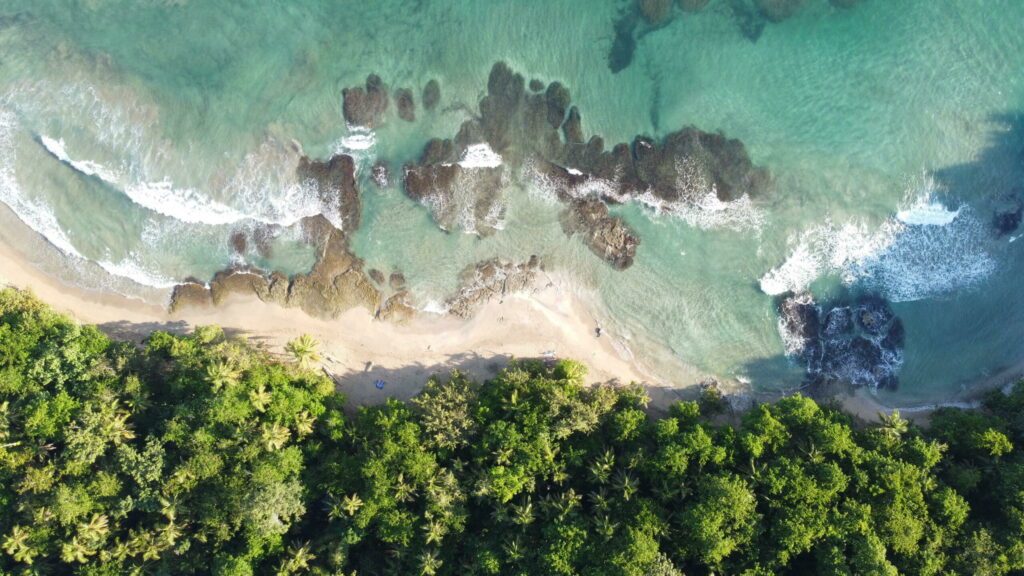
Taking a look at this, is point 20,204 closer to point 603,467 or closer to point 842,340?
point 603,467

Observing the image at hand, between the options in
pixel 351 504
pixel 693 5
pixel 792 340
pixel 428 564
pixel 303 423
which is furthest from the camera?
pixel 693 5

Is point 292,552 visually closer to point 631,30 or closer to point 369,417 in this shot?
point 369,417

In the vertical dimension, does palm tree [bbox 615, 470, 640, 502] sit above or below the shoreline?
below

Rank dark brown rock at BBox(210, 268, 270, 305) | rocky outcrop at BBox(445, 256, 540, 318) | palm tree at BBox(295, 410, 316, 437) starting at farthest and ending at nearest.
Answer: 1. dark brown rock at BBox(210, 268, 270, 305)
2. rocky outcrop at BBox(445, 256, 540, 318)
3. palm tree at BBox(295, 410, 316, 437)

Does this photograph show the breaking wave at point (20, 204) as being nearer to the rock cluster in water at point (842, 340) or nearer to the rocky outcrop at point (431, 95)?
the rocky outcrop at point (431, 95)

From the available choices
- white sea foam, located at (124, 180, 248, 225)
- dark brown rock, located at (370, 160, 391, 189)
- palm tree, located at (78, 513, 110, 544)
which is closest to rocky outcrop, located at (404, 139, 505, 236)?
dark brown rock, located at (370, 160, 391, 189)

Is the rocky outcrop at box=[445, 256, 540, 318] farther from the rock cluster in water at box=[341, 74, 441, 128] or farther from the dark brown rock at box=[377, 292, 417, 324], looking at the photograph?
the rock cluster in water at box=[341, 74, 441, 128]

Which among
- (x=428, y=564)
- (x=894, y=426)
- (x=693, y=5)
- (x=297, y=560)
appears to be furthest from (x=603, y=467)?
(x=693, y=5)
